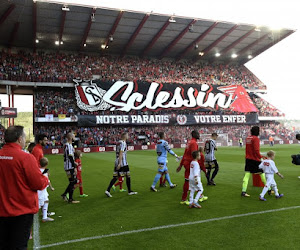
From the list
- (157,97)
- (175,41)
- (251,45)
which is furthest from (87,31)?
(251,45)

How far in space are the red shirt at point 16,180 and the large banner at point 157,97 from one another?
38.2 meters

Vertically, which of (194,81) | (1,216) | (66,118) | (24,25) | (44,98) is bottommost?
(1,216)

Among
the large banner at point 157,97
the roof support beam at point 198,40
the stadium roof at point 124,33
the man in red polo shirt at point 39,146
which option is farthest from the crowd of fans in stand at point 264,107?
the man in red polo shirt at point 39,146

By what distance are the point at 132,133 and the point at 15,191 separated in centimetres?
3844

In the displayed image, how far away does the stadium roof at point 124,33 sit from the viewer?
117ft

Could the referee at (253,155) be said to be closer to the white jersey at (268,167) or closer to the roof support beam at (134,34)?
the white jersey at (268,167)

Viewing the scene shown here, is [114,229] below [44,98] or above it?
below

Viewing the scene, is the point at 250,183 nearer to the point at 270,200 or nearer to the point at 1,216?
the point at 270,200

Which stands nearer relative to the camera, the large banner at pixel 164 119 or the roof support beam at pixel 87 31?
the roof support beam at pixel 87 31

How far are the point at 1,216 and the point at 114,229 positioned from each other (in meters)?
3.15

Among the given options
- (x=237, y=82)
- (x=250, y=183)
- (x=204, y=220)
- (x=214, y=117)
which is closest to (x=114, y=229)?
(x=204, y=220)

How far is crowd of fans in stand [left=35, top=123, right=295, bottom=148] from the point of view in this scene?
38.8 m

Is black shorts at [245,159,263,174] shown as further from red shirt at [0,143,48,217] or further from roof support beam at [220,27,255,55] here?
roof support beam at [220,27,255,55]

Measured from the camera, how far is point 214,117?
46094mm
